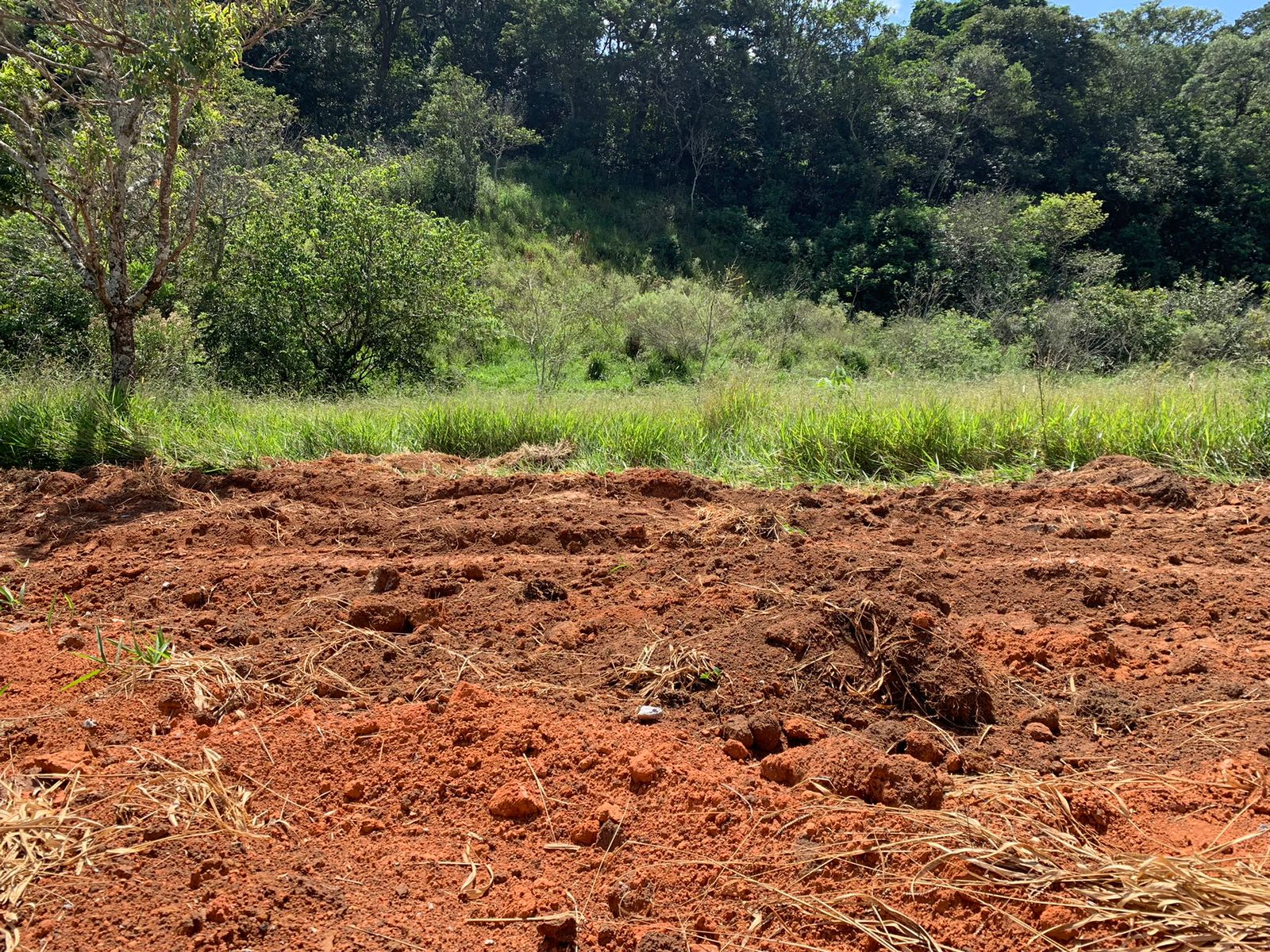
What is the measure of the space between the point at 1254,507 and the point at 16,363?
12998 mm

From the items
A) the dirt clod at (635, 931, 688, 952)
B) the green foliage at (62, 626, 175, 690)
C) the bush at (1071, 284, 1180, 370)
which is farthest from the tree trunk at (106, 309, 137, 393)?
the bush at (1071, 284, 1180, 370)

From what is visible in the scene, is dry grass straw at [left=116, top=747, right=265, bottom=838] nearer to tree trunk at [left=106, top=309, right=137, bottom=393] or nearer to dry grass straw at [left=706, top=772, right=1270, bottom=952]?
dry grass straw at [left=706, top=772, right=1270, bottom=952]

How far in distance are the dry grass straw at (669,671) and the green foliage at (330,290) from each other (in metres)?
11.6

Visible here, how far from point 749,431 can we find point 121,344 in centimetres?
541

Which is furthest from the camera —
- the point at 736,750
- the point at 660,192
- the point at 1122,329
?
the point at 660,192

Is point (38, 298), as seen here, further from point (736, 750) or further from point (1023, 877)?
point (1023, 877)

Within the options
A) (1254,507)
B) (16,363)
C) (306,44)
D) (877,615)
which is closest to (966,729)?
(877,615)

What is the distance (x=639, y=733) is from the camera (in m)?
2.41

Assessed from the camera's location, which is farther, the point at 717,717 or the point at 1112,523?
the point at 1112,523

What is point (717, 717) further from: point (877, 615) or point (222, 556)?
point (222, 556)

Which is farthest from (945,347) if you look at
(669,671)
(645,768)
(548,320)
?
(645,768)

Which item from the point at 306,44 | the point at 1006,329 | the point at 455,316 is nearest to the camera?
the point at 455,316

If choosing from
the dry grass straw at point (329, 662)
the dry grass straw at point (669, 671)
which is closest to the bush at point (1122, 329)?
the dry grass straw at point (669, 671)

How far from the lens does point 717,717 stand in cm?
250
